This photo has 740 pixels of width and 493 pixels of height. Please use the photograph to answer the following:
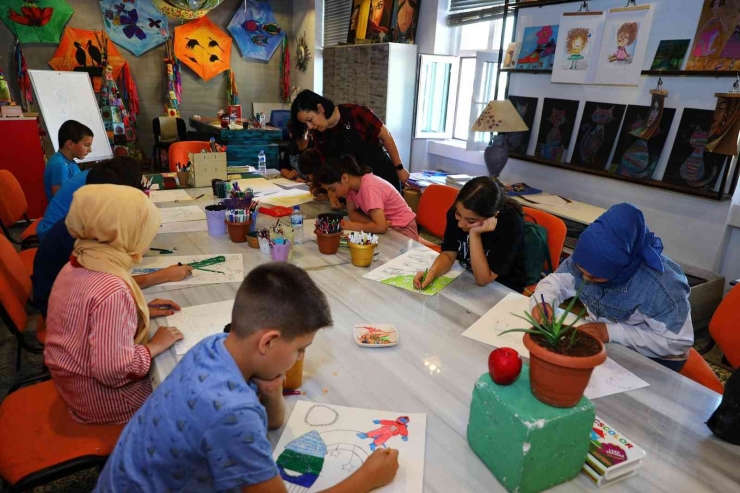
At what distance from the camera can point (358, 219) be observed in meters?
2.48

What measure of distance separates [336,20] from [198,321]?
19.6 ft

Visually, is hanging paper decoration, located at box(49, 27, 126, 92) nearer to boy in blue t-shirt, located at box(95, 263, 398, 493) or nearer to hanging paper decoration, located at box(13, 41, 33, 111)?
hanging paper decoration, located at box(13, 41, 33, 111)

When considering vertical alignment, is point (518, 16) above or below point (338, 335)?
above

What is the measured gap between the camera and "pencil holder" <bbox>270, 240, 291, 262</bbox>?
1883 millimetres

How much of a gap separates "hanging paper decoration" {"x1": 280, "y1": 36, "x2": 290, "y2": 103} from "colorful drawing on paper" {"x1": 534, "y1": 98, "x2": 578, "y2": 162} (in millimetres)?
4792

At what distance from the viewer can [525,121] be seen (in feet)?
12.3

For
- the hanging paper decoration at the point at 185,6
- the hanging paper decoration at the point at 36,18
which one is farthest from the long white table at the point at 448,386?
the hanging paper decoration at the point at 36,18

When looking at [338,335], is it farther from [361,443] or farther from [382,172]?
[382,172]

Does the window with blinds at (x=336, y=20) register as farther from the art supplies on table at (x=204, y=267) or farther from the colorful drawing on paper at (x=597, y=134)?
the art supplies on table at (x=204, y=267)

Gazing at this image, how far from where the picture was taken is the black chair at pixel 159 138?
20.3 ft

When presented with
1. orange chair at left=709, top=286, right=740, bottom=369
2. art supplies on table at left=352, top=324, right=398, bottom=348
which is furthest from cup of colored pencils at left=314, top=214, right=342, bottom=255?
orange chair at left=709, top=286, right=740, bottom=369

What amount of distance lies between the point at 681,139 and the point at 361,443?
2795 millimetres

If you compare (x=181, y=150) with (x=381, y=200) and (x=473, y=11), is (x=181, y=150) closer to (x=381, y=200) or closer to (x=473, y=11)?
(x=381, y=200)

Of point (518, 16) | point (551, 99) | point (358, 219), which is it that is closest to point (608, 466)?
point (358, 219)
